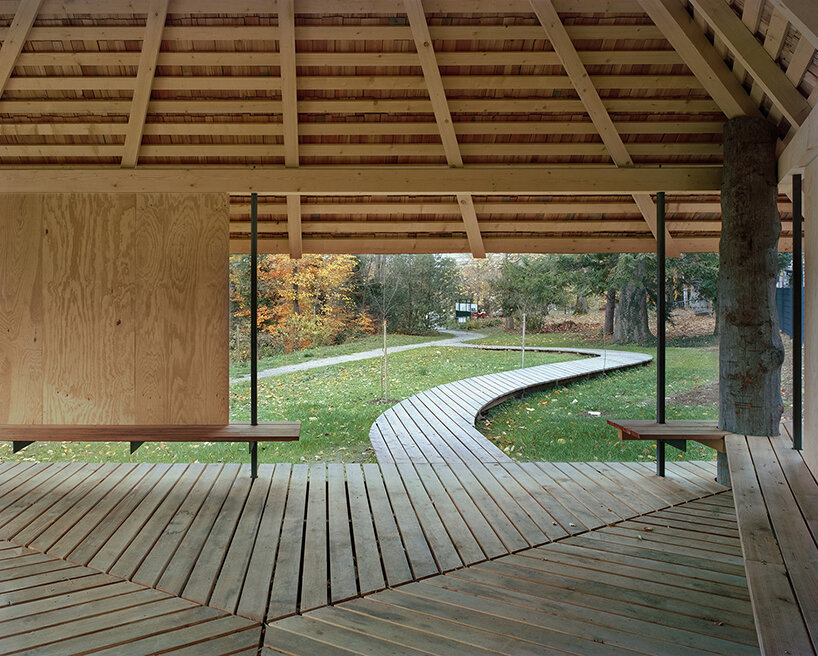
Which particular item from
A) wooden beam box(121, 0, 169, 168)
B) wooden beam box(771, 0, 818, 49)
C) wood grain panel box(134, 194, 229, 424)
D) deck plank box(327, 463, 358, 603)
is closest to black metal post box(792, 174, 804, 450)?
wooden beam box(771, 0, 818, 49)

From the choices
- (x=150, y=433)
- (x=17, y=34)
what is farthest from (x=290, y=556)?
(x=17, y=34)

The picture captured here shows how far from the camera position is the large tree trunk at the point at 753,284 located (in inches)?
151

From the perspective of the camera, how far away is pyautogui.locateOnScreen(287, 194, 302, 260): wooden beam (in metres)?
4.84

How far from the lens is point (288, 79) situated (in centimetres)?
395

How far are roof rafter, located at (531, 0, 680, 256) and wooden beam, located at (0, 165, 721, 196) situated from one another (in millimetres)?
146

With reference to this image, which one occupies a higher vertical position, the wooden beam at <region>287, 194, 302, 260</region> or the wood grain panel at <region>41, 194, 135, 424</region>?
the wooden beam at <region>287, 194, 302, 260</region>

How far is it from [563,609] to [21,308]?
170 inches

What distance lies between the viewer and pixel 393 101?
428 centimetres

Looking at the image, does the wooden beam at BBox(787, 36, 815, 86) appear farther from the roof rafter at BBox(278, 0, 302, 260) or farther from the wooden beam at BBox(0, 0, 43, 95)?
the wooden beam at BBox(0, 0, 43, 95)

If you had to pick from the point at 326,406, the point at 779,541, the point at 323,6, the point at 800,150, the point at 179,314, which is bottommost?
the point at 326,406

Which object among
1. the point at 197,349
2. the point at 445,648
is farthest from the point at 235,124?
the point at 445,648

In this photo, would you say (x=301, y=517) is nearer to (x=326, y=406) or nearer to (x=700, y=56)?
(x=700, y=56)

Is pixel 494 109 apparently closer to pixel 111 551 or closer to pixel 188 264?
pixel 188 264

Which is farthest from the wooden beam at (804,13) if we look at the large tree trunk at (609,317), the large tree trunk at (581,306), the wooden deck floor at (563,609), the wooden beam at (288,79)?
the large tree trunk at (581,306)
